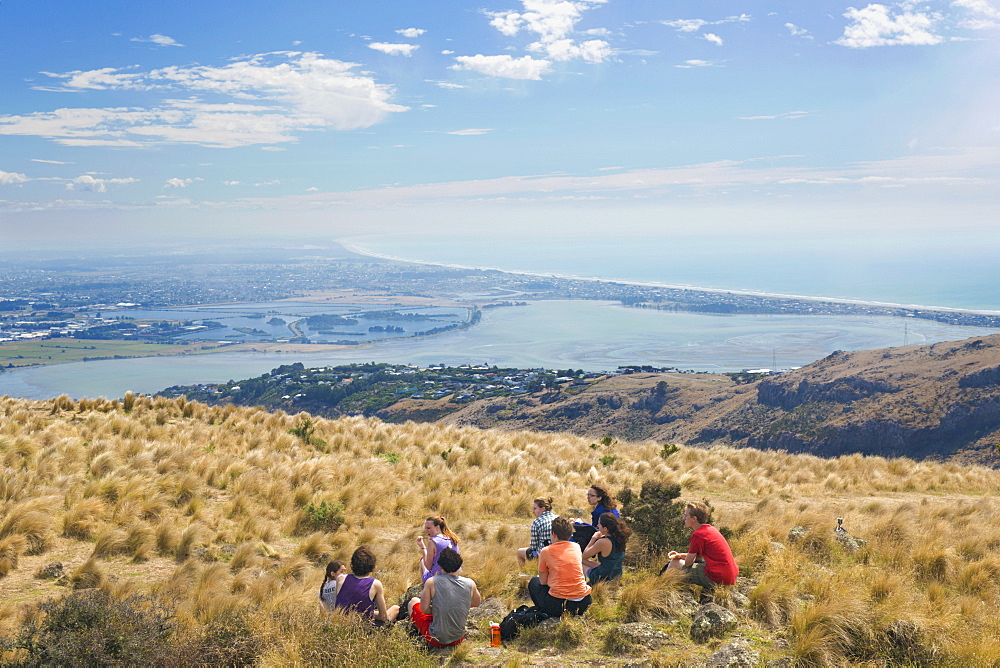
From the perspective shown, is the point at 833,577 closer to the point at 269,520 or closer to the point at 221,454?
the point at 269,520

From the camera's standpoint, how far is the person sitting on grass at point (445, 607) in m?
6.17

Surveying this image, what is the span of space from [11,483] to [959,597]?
12.5 meters

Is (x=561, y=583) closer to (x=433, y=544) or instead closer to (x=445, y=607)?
(x=445, y=607)

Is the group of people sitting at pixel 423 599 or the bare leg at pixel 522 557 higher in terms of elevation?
the group of people sitting at pixel 423 599

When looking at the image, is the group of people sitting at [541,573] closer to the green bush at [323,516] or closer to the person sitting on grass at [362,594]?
the person sitting on grass at [362,594]

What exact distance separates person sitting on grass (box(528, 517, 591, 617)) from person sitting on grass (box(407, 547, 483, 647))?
2.94 ft

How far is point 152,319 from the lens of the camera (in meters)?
152

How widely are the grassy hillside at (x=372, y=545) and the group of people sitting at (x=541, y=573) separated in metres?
0.26

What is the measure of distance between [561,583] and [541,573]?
0.92ft

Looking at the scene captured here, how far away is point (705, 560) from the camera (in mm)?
7551

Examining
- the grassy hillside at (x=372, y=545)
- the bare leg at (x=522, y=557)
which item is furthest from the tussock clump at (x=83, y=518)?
the bare leg at (x=522, y=557)

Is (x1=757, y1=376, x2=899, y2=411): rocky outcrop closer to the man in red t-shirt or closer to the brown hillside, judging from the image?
the brown hillside

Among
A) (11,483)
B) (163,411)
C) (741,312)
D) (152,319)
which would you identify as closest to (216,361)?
(152,319)

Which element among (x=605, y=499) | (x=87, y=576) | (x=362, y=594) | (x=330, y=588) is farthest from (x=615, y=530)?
(x=87, y=576)
